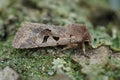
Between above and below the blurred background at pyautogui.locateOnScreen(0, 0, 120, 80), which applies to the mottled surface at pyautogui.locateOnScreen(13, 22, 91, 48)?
above

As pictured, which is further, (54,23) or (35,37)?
(54,23)

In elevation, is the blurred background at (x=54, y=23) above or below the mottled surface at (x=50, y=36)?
below

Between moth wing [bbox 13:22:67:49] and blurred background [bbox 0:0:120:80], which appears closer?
blurred background [bbox 0:0:120:80]

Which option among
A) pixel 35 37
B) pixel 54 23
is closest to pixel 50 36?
pixel 35 37

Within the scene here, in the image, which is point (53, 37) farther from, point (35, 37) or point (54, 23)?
point (54, 23)

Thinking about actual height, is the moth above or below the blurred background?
above

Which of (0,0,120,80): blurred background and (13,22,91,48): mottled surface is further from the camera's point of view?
(13,22,91,48): mottled surface

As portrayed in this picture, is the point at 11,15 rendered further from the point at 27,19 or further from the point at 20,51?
the point at 20,51

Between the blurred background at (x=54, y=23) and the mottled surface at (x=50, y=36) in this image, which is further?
the mottled surface at (x=50, y=36)

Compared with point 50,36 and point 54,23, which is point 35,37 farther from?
point 54,23
